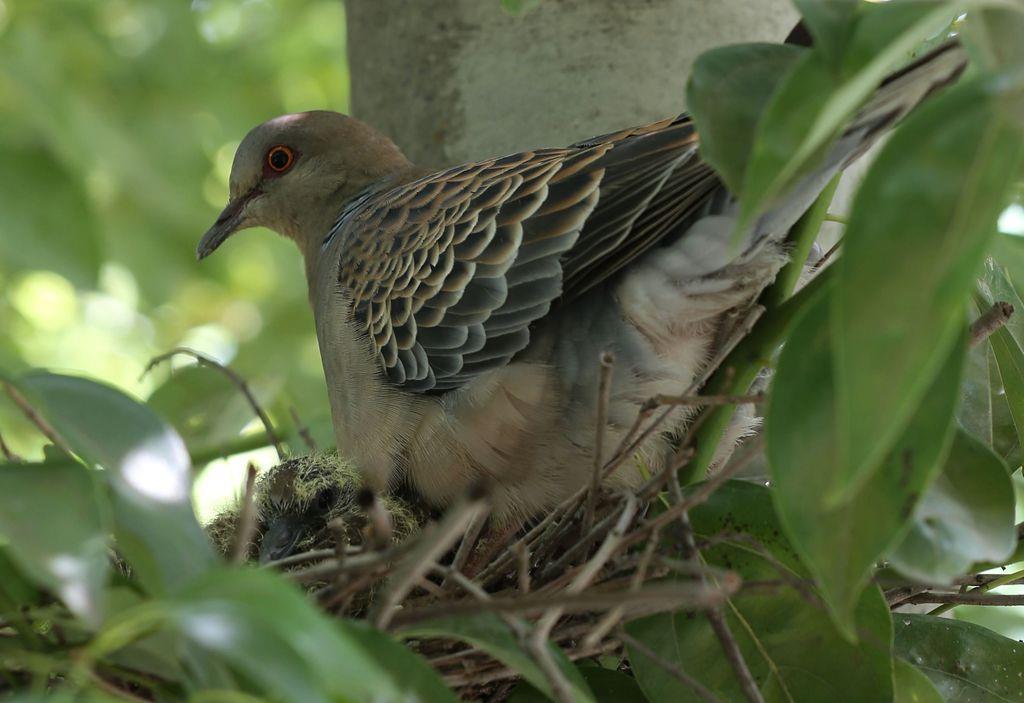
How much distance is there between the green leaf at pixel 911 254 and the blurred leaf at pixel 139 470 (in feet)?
1.72

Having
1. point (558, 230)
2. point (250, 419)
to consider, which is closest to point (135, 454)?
point (558, 230)

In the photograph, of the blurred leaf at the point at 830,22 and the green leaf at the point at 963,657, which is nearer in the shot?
the blurred leaf at the point at 830,22

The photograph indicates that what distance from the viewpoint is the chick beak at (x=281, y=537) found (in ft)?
6.68

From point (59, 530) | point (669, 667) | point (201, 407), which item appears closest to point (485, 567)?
point (669, 667)

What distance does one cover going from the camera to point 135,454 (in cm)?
102

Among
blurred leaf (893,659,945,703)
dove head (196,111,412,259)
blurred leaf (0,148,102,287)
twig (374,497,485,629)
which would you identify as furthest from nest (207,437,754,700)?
dove head (196,111,412,259)

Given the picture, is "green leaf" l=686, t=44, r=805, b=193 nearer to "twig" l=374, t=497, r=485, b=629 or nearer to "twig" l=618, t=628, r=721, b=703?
"twig" l=374, t=497, r=485, b=629

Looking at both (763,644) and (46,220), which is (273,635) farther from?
(46,220)

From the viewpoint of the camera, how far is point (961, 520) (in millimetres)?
1148

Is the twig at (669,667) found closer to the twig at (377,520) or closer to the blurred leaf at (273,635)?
the twig at (377,520)

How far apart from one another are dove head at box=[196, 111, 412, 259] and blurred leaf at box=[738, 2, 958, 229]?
1.83 m

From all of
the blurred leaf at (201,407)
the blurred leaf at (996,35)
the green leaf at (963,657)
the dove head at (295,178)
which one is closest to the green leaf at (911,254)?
the blurred leaf at (996,35)

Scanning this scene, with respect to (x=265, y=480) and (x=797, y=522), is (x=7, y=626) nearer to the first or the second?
(x=797, y=522)

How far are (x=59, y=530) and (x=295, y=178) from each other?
1839mm
